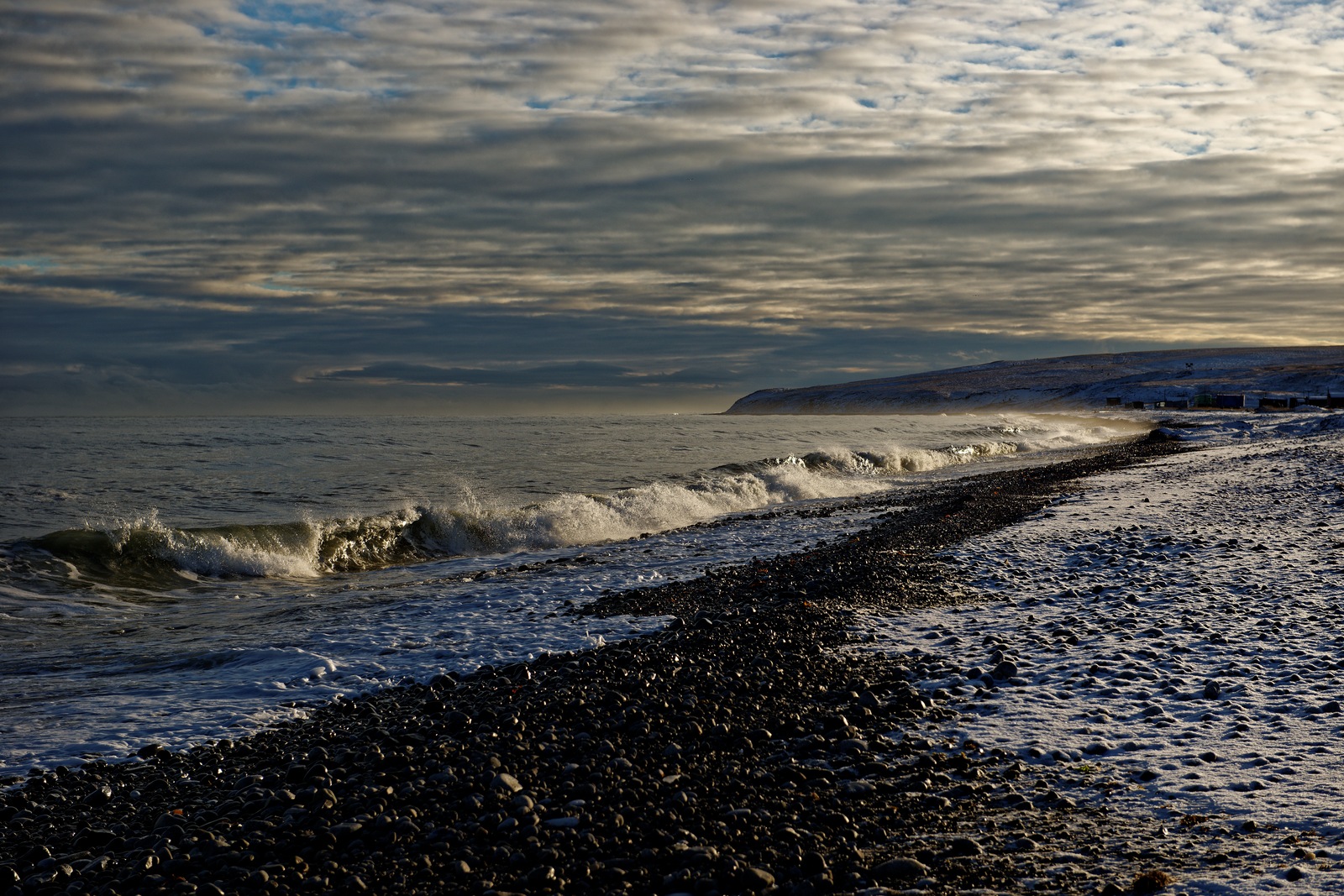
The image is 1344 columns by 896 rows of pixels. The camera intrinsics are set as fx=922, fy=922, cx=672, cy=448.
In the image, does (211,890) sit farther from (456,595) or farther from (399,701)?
(456,595)

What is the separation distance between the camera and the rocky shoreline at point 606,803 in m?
5.18

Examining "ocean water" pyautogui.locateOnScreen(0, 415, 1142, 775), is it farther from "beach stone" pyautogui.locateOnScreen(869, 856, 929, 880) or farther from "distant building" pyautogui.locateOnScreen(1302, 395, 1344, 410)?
"distant building" pyautogui.locateOnScreen(1302, 395, 1344, 410)

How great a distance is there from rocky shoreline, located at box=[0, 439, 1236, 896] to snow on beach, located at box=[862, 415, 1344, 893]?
45 cm

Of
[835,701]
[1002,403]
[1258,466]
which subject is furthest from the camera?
[1002,403]

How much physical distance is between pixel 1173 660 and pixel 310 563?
16.9 m

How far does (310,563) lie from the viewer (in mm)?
20062

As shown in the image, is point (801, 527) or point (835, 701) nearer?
point (835, 701)

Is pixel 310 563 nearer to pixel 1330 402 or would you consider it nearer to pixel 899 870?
pixel 899 870

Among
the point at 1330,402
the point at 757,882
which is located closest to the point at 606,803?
the point at 757,882

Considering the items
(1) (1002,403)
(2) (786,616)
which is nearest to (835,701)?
(2) (786,616)

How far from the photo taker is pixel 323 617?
540 inches

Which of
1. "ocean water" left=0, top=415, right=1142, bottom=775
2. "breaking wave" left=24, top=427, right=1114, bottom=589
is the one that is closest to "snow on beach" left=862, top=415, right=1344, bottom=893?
"ocean water" left=0, top=415, right=1142, bottom=775

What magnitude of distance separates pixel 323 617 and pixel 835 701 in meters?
8.62

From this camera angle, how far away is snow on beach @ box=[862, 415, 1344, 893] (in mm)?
5969
